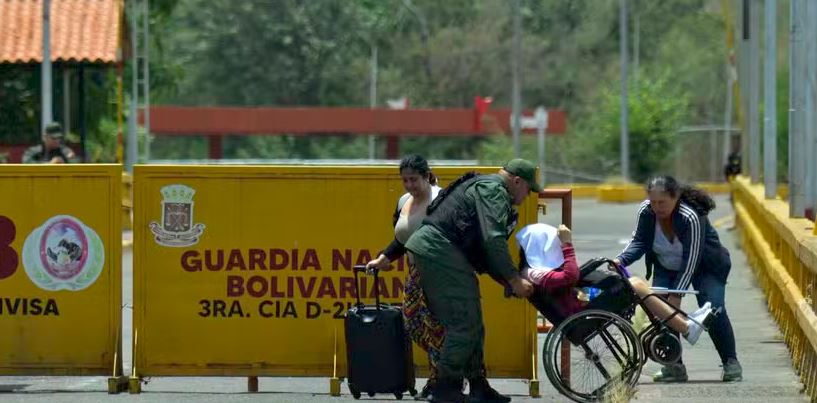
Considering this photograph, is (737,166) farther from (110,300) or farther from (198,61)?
(198,61)

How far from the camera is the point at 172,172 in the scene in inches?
427

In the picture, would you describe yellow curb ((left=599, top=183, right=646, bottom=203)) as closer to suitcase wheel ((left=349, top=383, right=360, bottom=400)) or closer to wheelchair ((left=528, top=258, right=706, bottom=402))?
wheelchair ((left=528, top=258, right=706, bottom=402))

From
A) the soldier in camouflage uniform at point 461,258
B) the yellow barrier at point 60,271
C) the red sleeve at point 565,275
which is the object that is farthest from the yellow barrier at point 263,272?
the soldier in camouflage uniform at point 461,258

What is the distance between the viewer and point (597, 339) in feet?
33.3

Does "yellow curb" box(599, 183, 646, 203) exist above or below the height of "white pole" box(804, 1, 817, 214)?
below

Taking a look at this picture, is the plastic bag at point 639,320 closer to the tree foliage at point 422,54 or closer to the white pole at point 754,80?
the white pole at point 754,80

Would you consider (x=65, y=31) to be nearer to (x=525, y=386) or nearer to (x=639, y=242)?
(x=525, y=386)

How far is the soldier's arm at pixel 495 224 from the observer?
9.26 m

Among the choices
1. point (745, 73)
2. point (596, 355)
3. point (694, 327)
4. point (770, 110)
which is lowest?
point (596, 355)

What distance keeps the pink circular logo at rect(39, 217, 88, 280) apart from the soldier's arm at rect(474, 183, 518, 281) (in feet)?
9.88

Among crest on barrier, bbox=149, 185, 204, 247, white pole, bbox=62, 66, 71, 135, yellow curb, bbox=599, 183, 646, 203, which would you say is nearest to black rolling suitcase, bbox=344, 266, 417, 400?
crest on barrier, bbox=149, 185, 204, 247

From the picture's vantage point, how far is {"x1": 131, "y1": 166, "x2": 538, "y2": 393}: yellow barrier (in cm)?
1083

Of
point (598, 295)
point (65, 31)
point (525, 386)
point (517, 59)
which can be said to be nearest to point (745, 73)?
point (517, 59)

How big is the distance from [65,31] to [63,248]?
21963mm
